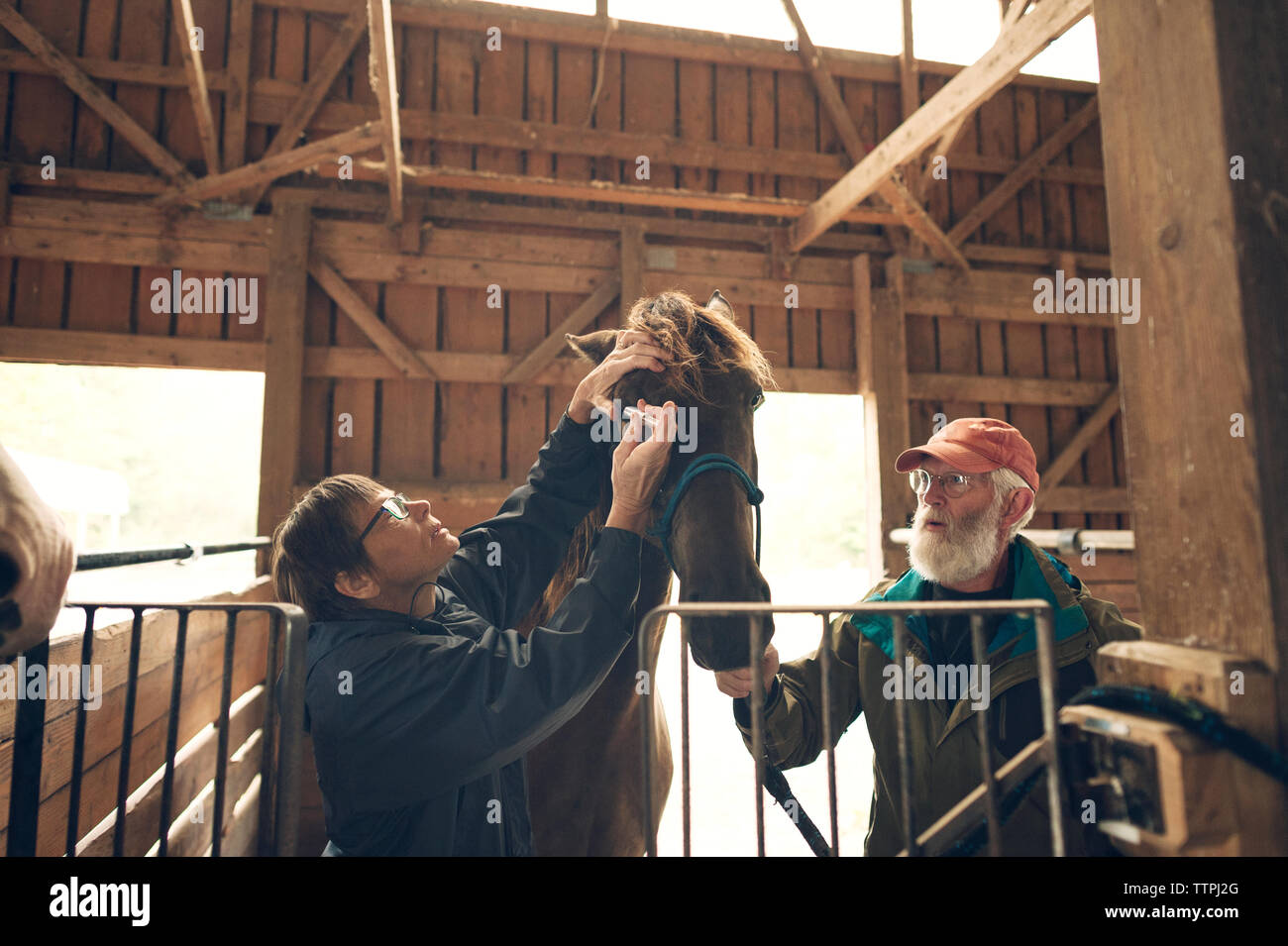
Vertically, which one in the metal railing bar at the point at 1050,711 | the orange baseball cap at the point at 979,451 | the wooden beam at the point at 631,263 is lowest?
the metal railing bar at the point at 1050,711

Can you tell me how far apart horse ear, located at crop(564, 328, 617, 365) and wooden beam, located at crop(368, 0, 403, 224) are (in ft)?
7.40

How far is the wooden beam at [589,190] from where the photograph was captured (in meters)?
4.40

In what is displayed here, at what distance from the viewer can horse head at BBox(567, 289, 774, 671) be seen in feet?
4.42

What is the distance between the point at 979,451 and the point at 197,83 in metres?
4.73

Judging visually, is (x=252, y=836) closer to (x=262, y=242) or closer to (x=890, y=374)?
(x=262, y=242)

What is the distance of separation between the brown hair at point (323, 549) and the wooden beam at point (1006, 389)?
4.75 m

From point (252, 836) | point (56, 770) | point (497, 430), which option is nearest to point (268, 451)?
point (497, 430)

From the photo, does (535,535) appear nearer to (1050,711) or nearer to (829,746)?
(829,746)

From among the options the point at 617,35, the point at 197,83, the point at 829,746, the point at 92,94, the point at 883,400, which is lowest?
the point at 829,746

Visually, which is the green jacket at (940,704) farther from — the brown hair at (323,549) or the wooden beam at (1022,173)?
the wooden beam at (1022,173)

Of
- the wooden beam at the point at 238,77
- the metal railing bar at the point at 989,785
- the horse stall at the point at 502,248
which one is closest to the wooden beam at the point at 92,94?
the horse stall at the point at 502,248

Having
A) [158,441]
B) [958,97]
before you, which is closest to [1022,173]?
[958,97]

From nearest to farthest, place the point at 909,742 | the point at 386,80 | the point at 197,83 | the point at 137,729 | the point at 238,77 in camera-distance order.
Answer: the point at 909,742, the point at 137,729, the point at 386,80, the point at 197,83, the point at 238,77

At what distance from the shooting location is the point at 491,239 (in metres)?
4.74
